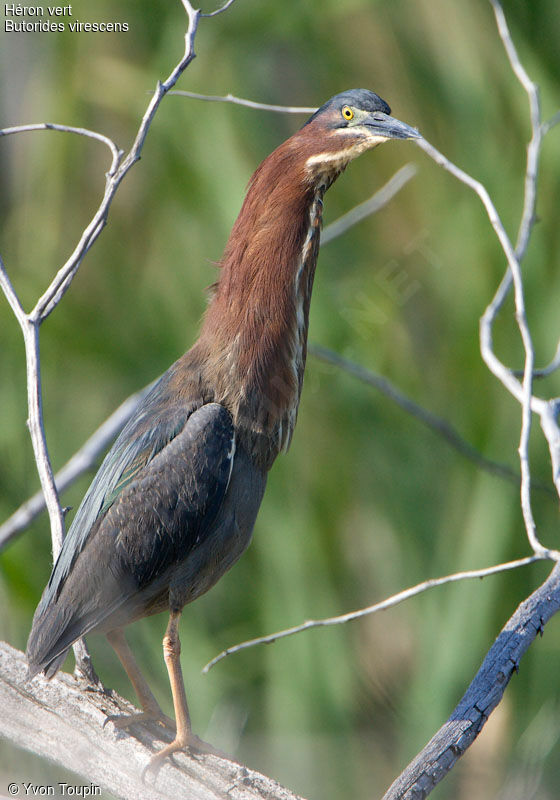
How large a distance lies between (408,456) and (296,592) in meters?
0.65

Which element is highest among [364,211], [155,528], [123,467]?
[364,211]

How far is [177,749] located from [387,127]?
126 cm

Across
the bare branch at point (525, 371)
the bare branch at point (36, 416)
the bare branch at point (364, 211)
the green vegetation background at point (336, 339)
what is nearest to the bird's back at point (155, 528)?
the bare branch at point (36, 416)

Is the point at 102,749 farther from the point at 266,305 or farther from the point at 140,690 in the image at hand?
the point at 266,305

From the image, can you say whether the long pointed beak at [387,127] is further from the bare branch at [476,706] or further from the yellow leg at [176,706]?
the yellow leg at [176,706]

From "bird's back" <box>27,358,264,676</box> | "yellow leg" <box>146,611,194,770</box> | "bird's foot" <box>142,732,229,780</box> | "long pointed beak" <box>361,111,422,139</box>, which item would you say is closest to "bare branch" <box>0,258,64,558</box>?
→ "bird's back" <box>27,358,264,676</box>

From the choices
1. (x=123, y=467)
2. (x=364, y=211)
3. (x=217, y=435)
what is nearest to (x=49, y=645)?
(x=123, y=467)

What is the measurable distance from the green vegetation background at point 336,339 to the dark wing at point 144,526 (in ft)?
3.35

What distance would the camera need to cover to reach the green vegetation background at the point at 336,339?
2895mm

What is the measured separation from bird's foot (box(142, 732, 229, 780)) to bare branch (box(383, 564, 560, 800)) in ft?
1.49

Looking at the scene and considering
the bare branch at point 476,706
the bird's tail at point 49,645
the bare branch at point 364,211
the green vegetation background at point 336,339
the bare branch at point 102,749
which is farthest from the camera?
the green vegetation background at point 336,339

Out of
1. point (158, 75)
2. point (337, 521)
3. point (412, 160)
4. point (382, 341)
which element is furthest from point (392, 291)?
point (158, 75)

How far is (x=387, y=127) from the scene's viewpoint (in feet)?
5.47

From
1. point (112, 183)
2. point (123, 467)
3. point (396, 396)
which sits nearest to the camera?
point (112, 183)
